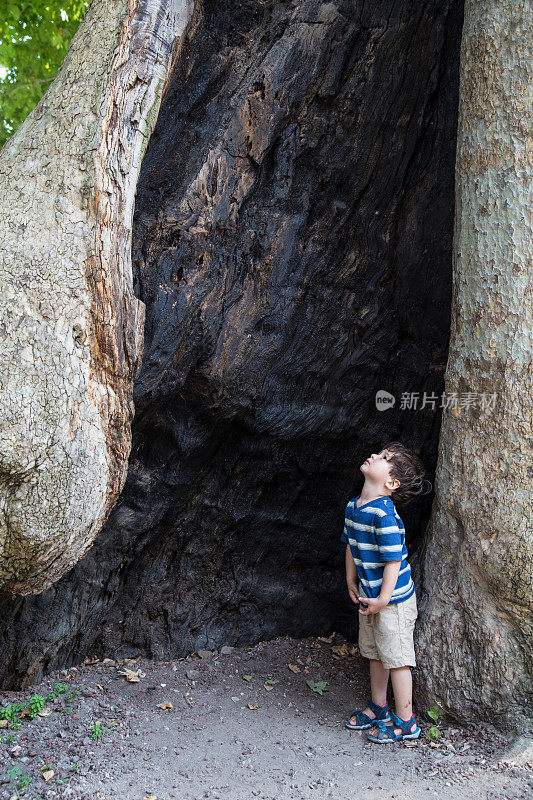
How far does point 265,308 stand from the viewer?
374cm

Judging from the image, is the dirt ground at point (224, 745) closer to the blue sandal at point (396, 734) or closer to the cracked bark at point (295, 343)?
the blue sandal at point (396, 734)

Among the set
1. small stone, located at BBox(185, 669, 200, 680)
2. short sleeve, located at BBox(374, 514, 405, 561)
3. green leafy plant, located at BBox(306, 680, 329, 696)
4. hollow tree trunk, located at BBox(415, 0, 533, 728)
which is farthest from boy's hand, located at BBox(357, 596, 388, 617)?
small stone, located at BBox(185, 669, 200, 680)

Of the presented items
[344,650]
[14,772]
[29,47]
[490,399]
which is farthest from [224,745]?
[29,47]

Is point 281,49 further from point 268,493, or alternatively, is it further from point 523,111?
point 268,493

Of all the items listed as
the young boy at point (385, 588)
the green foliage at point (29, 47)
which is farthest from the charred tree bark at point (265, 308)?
the green foliage at point (29, 47)

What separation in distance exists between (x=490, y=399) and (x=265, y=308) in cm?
135

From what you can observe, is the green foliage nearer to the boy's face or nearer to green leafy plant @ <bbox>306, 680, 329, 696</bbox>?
the boy's face

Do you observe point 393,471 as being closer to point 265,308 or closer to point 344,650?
point 265,308

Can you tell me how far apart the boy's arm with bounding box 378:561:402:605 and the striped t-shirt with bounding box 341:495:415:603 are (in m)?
0.03

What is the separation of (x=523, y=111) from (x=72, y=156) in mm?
2039

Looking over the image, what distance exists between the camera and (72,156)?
2.84m

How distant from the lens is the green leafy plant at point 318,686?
3.82 meters

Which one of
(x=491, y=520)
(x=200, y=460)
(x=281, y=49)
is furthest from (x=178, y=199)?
(x=491, y=520)

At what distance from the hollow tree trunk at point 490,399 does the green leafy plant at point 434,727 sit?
0.04m
